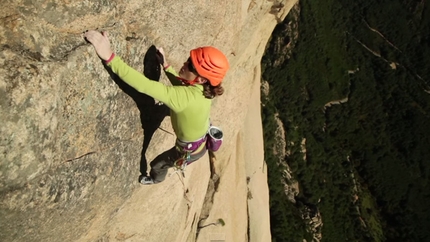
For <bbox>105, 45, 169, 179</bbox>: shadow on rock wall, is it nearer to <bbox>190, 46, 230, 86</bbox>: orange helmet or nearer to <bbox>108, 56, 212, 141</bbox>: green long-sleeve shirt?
<bbox>108, 56, 212, 141</bbox>: green long-sleeve shirt

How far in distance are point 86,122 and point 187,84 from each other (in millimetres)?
1089

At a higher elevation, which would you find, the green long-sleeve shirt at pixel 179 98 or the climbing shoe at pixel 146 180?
the green long-sleeve shirt at pixel 179 98

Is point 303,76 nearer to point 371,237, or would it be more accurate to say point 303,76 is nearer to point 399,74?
point 399,74

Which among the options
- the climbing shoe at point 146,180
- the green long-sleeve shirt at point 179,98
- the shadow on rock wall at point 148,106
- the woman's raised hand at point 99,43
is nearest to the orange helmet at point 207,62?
the green long-sleeve shirt at point 179,98

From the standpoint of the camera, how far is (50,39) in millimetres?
3875

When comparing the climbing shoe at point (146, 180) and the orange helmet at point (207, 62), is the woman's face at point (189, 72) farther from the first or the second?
→ the climbing shoe at point (146, 180)

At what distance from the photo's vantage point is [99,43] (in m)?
4.12

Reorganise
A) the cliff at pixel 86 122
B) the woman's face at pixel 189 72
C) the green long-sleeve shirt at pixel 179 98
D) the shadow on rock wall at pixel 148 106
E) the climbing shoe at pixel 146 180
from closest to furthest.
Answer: the cliff at pixel 86 122 → the green long-sleeve shirt at pixel 179 98 → the woman's face at pixel 189 72 → the shadow on rock wall at pixel 148 106 → the climbing shoe at pixel 146 180

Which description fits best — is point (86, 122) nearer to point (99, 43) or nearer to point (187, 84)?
point (99, 43)

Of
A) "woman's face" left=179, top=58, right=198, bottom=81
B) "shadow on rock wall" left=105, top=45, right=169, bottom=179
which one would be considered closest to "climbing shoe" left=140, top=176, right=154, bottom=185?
"shadow on rock wall" left=105, top=45, right=169, bottom=179

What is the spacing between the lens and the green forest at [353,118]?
22500 mm

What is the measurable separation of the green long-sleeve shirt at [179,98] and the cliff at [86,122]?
1.19 feet

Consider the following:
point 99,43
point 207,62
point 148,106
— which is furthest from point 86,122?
point 207,62

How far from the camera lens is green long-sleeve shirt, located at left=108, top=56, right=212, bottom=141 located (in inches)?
159
